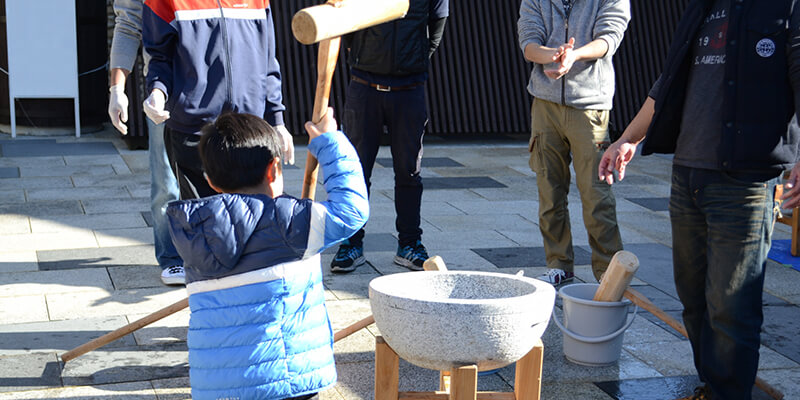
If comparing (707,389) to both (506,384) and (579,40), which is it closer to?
(506,384)

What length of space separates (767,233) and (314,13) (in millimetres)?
1674

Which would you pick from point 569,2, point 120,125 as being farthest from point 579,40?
point 120,125

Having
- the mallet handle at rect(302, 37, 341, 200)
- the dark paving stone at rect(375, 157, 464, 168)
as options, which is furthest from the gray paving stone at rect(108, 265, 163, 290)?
the dark paving stone at rect(375, 157, 464, 168)

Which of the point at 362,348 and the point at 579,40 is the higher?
the point at 579,40

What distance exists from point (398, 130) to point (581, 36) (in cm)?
110

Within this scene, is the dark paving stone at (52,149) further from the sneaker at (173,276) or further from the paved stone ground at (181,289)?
the sneaker at (173,276)

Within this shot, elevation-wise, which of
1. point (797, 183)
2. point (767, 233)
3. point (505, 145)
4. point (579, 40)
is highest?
point (579, 40)

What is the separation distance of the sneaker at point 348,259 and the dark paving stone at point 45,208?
2.22 metres

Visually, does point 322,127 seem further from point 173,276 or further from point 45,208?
point 45,208

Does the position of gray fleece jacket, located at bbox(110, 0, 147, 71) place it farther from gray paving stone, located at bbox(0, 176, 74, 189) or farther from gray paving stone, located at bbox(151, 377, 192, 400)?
gray paving stone, located at bbox(0, 176, 74, 189)

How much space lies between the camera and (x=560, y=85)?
4559 mm

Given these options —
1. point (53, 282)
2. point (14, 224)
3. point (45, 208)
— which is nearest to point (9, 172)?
point (45, 208)

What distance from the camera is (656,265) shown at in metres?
5.44

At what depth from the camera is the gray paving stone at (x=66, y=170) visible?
7535mm
